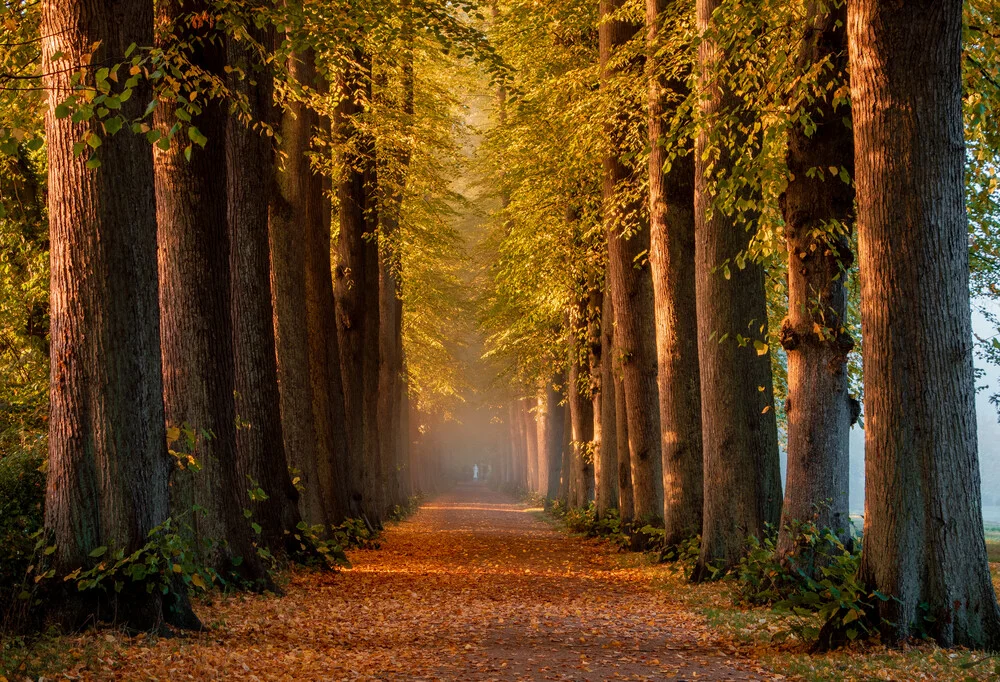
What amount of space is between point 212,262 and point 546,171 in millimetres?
11269

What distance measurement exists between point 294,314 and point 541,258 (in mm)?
8259

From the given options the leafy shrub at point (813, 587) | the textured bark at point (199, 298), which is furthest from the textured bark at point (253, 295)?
the leafy shrub at point (813, 587)

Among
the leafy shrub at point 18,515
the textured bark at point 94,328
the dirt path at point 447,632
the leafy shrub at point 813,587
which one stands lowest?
the dirt path at point 447,632

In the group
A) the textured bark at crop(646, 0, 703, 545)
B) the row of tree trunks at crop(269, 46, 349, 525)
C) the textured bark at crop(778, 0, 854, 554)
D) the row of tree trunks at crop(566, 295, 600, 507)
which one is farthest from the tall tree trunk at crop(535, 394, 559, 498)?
the textured bark at crop(778, 0, 854, 554)

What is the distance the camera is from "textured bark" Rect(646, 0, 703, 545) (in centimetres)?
1364

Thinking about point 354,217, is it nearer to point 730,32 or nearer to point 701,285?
point 701,285

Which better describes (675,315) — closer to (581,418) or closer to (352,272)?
(352,272)

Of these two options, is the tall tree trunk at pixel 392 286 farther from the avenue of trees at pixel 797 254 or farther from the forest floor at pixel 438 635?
the forest floor at pixel 438 635

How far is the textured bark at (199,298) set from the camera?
9.36m

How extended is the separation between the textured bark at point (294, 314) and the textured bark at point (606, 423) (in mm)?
7408

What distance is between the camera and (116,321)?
688 centimetres

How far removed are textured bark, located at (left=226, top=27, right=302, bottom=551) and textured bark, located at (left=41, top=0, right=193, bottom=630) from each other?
4507mm

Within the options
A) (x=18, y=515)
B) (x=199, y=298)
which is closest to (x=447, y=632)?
(x=18, y=515)

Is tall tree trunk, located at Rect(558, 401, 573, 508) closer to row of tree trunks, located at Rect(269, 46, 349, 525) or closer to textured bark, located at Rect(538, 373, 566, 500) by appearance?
textured bark, located at Rect(538, 373, 566, 500)
